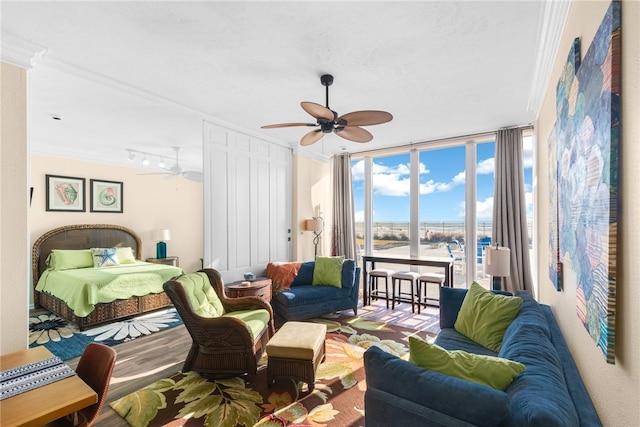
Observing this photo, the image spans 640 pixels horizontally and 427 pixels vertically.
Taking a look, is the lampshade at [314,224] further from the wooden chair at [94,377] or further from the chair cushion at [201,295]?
the wooden chair at [94,377]

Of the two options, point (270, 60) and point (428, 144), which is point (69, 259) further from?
point (428, 144)

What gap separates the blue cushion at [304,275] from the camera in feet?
14.8

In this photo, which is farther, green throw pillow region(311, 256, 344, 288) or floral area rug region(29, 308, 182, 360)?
green throw pillow region(311, 256, 344, 288)

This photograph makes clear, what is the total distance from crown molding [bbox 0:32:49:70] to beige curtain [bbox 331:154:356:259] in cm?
456

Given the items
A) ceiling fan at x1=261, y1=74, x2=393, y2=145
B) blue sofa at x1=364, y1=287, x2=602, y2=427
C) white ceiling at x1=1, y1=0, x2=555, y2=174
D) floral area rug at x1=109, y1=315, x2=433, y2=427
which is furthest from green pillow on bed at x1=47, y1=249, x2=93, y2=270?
blue sofa at x1=364, y1=287, x2=602, y2=427

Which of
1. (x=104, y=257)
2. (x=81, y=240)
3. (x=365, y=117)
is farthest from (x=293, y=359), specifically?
(x=81, y=240)

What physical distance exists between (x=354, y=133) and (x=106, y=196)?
527 centimetres

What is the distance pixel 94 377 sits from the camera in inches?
61.1

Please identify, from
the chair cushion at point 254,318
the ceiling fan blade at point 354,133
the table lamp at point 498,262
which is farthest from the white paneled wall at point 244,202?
the table lamp at point 498,262

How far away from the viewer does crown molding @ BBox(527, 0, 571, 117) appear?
6.14 ft

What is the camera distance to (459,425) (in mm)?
1108

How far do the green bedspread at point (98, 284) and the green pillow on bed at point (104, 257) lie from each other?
234 millimetres

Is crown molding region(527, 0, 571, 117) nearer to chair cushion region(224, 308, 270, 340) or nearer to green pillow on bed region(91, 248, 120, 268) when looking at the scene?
chair cushion region(224, 308, 270, 340)

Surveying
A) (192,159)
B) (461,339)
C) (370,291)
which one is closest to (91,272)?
(192,159)
